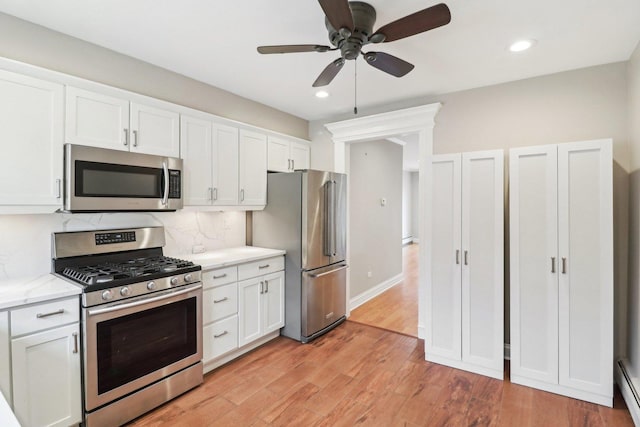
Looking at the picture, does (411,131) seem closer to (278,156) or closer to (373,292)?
(278,156)

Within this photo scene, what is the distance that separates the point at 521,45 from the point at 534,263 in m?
1.67

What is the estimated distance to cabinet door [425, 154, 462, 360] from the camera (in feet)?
9.50

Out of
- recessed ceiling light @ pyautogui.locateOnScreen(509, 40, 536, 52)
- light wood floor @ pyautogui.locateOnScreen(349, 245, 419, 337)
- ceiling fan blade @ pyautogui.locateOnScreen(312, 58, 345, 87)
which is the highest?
recessed ceiling light @ pyautogui.locateOnScreen(509, 40, 536, 52)

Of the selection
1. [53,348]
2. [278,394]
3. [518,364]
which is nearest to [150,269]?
[53,348]

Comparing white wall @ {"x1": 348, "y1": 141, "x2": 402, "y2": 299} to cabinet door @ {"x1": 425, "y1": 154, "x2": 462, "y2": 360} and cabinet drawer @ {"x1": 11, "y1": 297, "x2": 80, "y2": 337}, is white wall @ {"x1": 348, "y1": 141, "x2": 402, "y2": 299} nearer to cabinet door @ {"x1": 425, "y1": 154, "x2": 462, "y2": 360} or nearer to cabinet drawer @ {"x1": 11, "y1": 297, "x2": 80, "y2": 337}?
cabinet door @ {"x1": 425, "y1": 154, "x2": 462, "y2": 360}

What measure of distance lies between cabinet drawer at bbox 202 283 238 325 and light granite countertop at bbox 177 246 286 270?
221 mm

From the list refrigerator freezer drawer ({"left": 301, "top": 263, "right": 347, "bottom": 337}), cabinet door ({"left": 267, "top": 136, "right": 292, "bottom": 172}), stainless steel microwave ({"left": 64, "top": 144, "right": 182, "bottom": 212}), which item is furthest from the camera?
cabinet door ({"left": 267, "top": 136, "right": 292, "bottom": 172})

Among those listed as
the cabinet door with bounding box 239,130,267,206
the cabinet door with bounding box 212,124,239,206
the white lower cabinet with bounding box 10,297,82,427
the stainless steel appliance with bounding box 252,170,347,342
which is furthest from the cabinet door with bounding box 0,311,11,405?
the stainless steel appliance with bounding box 252,170,347,342

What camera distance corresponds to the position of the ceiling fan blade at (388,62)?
1.95 meters

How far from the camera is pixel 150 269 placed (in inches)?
91.4

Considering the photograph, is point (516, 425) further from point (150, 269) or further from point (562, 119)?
point (150, 269)

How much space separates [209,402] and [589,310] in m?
2.93

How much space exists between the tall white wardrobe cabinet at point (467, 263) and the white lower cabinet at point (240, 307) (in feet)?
5.19

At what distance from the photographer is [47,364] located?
1.84 m
